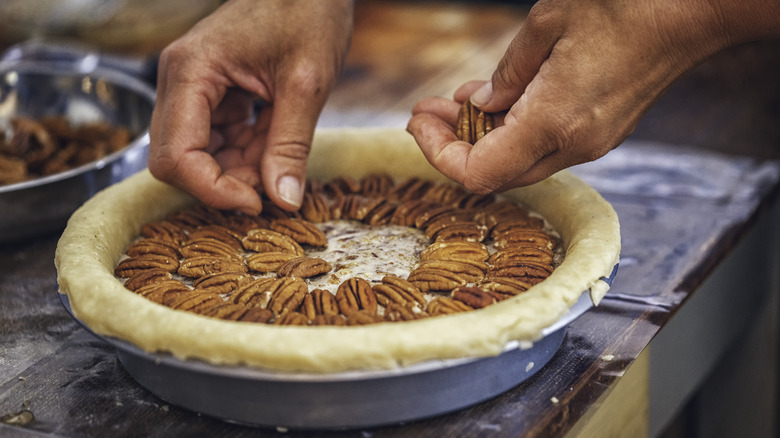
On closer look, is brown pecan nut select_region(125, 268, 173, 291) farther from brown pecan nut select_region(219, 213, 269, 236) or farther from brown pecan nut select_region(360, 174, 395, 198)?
brown pecan nut select_region(360, 174, 395, 198)

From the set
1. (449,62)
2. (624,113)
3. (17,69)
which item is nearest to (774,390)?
(624,113)

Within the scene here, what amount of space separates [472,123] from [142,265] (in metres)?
0.66

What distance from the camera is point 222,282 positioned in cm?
137

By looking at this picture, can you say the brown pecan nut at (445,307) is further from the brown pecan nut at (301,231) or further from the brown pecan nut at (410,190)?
the brown pecan nut at (410,190)

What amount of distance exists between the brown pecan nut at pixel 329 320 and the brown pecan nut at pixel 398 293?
0.11m

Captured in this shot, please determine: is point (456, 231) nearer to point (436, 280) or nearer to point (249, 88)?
point (436, 280)

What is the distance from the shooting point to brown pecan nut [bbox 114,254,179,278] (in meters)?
1.44

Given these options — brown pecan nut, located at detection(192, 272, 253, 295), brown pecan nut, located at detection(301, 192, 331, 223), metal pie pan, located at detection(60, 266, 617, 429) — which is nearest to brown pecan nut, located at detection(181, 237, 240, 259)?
brown pecan nut, located at detection(192, 272, 253, 295)

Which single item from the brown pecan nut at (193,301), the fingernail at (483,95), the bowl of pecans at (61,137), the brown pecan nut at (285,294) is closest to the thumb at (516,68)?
the fingernail at (483,95)

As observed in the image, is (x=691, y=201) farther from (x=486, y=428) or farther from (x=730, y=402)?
(x=486, y=428)

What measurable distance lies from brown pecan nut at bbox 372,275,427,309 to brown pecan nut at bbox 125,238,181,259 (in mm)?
428

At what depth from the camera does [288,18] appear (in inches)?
65.1

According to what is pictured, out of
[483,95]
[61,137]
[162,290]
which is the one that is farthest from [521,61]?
[61,137]

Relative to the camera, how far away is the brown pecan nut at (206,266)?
1.43 metres
